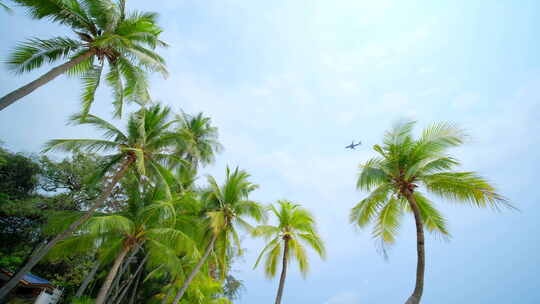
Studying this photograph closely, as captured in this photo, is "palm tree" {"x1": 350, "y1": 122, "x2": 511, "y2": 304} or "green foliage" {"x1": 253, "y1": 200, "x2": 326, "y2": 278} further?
"green foliage" {"x1": 253, "y1": 200, "x2": 326, "y2": 278}

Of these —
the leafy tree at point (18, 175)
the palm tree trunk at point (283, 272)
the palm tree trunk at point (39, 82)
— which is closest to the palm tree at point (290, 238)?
the palm tree trunk at point (283, 272)

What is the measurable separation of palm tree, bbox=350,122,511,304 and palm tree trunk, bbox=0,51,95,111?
37.9 ft

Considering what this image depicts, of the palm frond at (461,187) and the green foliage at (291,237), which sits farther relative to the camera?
the green foliage at (291,237)

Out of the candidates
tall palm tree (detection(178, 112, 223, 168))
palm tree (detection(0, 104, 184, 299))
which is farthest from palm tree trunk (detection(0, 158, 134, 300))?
tall palm tree (detection(178, 112, 223, 168))

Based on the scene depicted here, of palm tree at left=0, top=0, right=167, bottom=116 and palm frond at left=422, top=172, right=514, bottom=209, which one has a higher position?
palm tree at left=0, top=0, right=167, bottom=116

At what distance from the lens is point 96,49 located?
10.3m

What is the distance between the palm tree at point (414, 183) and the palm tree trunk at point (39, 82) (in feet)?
37.9

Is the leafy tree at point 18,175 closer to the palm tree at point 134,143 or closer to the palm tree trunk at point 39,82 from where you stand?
the palm tree at point 134,143

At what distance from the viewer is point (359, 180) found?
10.5 m

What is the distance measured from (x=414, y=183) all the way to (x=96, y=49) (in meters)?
13.0

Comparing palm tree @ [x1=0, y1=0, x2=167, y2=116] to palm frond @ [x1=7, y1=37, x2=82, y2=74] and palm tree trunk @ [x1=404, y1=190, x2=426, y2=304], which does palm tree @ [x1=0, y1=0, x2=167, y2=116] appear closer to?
palm frond @ [x1=7, y1=37, x2=82, y2=74]

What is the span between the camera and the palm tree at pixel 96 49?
941 centimetres

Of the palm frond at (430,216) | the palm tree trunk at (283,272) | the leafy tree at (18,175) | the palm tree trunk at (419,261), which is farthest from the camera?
the leafy tree at (18,175)

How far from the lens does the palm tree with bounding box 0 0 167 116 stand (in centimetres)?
941
